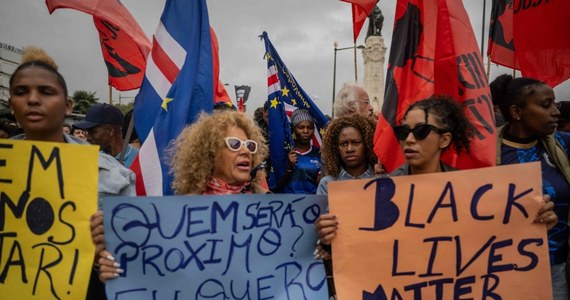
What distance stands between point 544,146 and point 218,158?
1.97 meters

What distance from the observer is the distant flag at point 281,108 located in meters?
4.91

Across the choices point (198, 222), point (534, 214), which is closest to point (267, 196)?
point (198, 222)

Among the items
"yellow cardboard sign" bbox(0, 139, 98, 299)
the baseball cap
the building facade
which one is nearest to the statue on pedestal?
the building facade

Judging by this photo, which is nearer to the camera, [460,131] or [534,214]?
[534,214]

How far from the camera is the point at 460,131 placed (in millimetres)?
2633

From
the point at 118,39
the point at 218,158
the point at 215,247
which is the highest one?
the point at 118,39

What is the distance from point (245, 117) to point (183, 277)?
994mm

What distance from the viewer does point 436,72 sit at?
3.20 meters

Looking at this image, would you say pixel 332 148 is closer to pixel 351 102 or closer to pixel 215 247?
pixel 351 102

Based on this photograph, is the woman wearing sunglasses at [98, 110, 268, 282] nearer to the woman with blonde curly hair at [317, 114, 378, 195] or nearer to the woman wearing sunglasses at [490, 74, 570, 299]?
the woman with blonde curly hair at [317, 114, 378, 195]

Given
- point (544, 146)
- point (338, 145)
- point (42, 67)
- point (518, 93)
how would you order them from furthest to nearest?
point (338, 145), point (518, 93), point (544, 146), point (42, 67)

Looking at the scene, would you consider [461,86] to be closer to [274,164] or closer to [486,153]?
[486,153]

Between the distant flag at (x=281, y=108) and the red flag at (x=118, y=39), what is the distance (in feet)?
4.90

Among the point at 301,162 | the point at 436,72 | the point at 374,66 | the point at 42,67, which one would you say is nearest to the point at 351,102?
the point at 301,162
